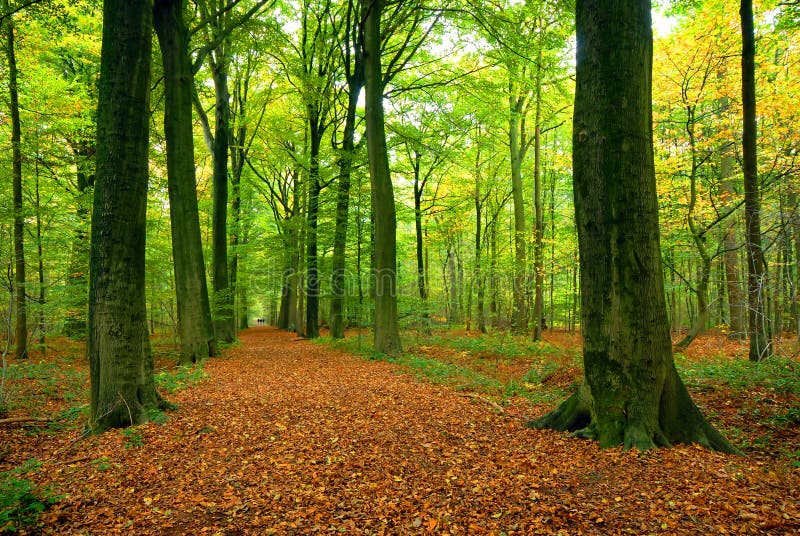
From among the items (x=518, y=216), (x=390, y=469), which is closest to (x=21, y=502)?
(x=390, y=469)

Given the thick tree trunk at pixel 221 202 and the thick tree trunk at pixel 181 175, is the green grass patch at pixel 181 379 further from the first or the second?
the thick tree trunk at pixel 221 202

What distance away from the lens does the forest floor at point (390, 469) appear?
2.85 metres

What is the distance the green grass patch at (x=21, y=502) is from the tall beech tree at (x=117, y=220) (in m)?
1.56

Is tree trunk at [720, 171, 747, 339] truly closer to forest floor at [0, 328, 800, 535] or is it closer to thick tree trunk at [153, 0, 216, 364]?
forest floor at [0, 328, 800, 535]

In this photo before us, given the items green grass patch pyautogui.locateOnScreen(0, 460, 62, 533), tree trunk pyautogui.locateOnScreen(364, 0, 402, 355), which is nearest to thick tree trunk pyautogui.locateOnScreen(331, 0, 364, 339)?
tree trunk pyautogui.locateOnScreen(364, 0, 402, 355)

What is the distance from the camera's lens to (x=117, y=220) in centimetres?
482

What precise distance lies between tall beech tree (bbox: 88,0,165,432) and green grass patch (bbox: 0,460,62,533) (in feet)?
5.12

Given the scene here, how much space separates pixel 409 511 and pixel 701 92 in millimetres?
12017

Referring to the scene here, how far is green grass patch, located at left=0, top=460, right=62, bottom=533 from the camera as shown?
2705 millimetres

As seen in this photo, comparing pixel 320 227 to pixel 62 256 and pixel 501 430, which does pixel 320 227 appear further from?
pixel 501 430

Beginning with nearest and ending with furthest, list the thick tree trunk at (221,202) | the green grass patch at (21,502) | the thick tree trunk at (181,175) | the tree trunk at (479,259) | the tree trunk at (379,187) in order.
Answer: the green grass patch at (21,502), the thick tree trunk at (181,175), the tree trunk at (379,187), the thick tree trunk at (221,202), the tree trunk at (479,259)

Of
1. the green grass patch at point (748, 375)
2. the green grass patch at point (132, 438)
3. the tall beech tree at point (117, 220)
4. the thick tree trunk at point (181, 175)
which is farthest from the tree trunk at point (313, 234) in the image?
the green grass patch at point (748, 375)

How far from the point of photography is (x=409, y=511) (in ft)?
9.91

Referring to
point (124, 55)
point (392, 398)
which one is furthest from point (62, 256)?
point (392, 398)
